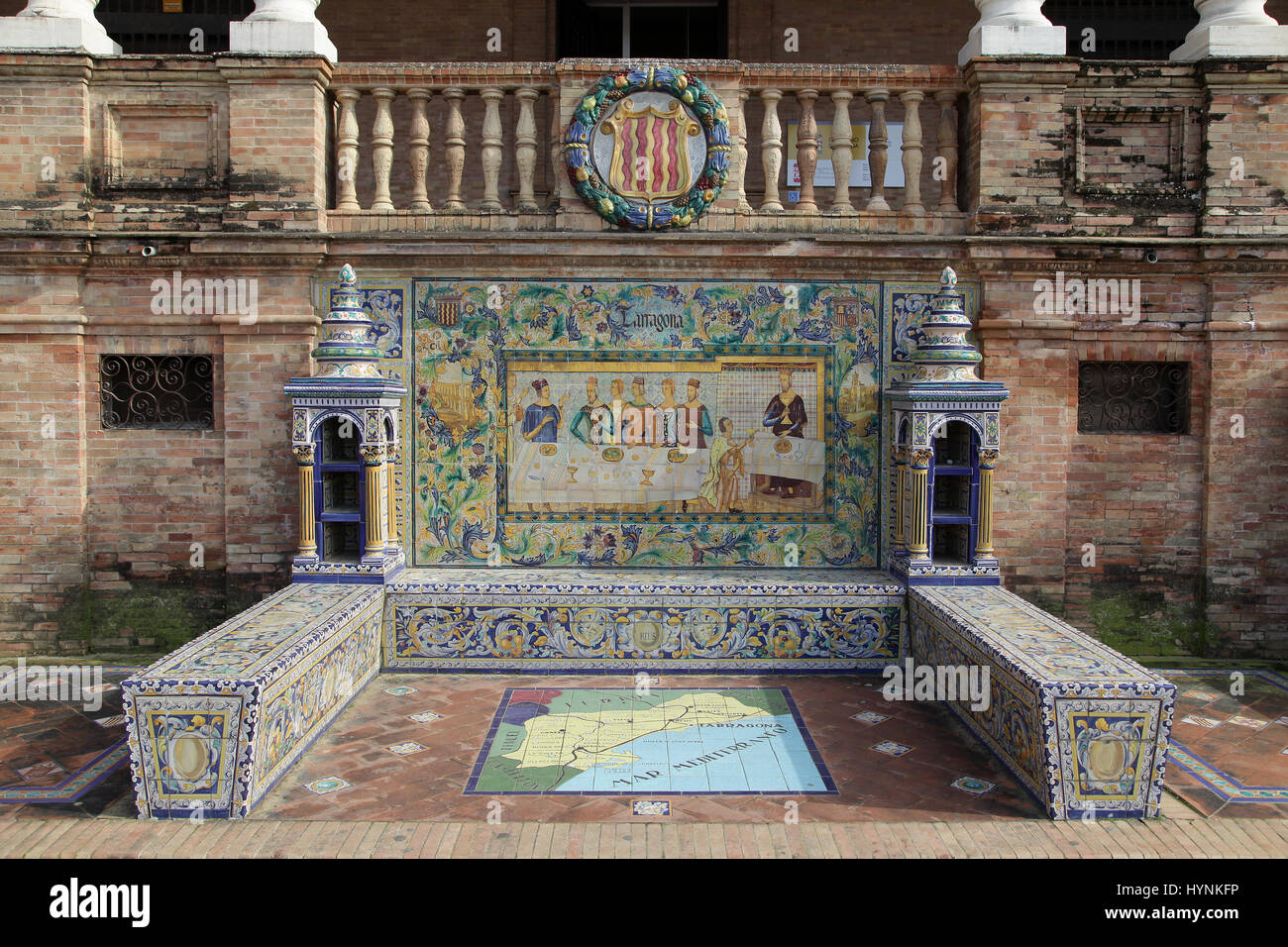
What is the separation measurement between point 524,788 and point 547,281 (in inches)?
173

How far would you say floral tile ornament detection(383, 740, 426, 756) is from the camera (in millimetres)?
6414

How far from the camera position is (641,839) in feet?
17.3

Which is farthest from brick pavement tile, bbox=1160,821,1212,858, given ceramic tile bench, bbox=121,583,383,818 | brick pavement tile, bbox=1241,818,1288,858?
ceramic tile bench, bbox=121,583,383,818

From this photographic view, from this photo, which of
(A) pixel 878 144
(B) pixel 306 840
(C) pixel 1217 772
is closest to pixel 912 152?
(A) pixel 878 144

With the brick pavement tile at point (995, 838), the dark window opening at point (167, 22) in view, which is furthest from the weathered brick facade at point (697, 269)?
the dark window opening at point (167, 22)

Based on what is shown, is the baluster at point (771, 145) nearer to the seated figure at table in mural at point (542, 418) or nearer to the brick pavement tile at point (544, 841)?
the seated figure at table in mural at point (542, 418)

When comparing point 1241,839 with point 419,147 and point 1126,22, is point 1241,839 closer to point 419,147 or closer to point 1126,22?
point 419,147

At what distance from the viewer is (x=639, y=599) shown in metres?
A: 7.99

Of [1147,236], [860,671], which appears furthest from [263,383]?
[1147,236]

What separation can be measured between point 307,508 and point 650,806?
12.7 ft

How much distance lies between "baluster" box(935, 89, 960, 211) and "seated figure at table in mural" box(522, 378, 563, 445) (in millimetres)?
3746

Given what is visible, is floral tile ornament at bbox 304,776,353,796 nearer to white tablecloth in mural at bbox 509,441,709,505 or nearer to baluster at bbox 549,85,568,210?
white tablecloth in mural at bbox 509,441,709,505

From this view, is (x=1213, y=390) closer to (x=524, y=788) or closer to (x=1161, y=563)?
(x=1161, y=563)

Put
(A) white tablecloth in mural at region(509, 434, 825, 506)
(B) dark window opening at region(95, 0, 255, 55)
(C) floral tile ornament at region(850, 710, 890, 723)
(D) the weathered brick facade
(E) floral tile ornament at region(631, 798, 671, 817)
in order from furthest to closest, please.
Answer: (B) dark window opening at region(95, 0, 255, 55) < (A) white tablecloth in mural at region(509, 434, 825, 506) < (D) the weathered brick facade < (C) floral tile ornament at region(850, 710, 890, 723) < (E) floral tile ornament at region(631, 798, 671, 817)
